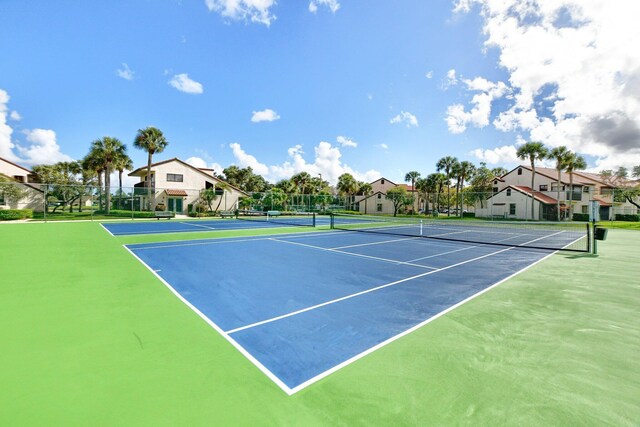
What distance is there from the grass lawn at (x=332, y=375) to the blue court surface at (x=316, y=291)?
31 centimetres

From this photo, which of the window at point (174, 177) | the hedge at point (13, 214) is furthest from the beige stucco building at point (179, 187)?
the hedge at point (13, 214)

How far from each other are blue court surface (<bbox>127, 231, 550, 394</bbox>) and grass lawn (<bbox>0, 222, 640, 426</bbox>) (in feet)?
1.02

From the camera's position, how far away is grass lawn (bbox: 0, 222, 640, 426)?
2799 millimetres

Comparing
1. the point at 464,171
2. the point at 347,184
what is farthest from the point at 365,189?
the point at 464,171

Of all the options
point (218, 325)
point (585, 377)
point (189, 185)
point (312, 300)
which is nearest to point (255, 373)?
point (218, 325)

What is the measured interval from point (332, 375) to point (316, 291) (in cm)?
331

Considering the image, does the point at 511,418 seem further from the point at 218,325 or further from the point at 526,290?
the point at 526,290

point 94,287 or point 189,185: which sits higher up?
point 189,185

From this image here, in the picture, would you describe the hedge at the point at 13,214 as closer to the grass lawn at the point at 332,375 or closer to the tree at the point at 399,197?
the grass lawn at the point at 332,375

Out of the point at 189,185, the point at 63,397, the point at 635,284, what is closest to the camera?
the point at 63,397

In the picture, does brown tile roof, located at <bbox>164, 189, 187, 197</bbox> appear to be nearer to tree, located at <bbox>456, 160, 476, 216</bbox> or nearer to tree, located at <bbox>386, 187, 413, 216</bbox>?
tree, located at <bbox>386, 187, 413, 216</bbox>

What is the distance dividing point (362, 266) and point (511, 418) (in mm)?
6716

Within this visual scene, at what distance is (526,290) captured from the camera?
7.05m

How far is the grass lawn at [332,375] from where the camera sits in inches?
110
